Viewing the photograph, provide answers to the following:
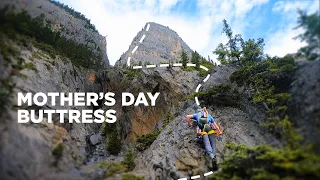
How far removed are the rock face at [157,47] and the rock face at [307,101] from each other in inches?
2405

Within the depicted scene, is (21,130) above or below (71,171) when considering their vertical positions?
above

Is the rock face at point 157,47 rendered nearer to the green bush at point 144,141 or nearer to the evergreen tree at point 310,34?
the green bush at point 144,141

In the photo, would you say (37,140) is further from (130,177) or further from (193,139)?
(193,139)

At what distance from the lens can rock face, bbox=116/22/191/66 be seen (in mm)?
77525

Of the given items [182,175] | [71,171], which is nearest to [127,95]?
[182,175]

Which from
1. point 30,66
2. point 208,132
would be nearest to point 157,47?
point 208,132

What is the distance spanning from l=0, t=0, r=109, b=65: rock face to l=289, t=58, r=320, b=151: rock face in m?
12.9

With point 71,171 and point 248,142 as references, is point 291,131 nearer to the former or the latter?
point 248,142

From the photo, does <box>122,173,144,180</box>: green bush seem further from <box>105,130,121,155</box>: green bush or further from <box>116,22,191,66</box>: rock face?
<box>116,22,191,66</box>: rock face

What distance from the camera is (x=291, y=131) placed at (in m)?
11.6

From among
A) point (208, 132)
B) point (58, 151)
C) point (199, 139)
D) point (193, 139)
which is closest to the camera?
point (58, 151)

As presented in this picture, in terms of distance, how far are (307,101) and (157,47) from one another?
252 feet

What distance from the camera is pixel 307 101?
37.9 feet

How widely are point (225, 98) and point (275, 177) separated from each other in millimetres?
10767
